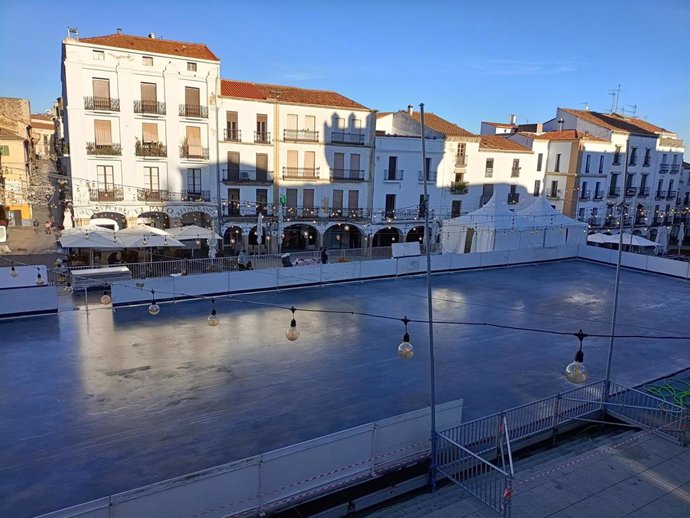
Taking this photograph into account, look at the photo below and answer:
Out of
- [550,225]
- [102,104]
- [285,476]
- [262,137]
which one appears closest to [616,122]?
[550,225]

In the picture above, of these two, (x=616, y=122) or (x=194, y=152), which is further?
(x=616, y=122)

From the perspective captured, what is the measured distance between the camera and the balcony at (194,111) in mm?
29405

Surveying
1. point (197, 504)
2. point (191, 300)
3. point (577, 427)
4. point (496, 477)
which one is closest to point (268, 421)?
point (197, 504)

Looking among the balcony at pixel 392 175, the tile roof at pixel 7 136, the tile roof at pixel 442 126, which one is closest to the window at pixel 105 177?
the balcony at pixel 392 175

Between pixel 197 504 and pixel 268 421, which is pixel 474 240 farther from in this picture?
pixel 197 504

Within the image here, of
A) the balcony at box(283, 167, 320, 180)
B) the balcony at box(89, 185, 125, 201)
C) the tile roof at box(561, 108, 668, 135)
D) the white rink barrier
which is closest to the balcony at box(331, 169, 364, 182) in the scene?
the balcony at box(283, 167, 320, 180)

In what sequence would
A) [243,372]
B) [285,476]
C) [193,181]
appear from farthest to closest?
1. [193,181]
2. [243,372]
3. [285,476]

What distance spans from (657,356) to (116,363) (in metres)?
15.5

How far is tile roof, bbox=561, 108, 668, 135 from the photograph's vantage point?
4388 cm

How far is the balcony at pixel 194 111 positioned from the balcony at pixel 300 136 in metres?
5.25

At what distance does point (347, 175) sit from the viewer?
3509 centimetres

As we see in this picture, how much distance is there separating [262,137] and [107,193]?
31.9ft

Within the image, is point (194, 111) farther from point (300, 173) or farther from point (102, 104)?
point (300, 173)

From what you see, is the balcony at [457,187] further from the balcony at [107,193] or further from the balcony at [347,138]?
the balcony at [107,193]
